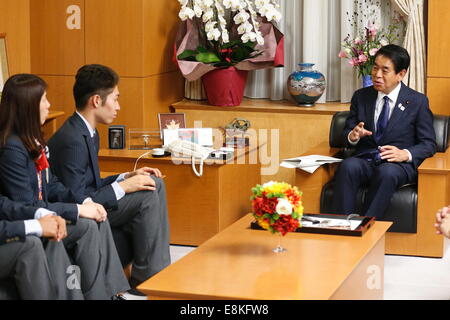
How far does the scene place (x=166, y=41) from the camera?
245 inches

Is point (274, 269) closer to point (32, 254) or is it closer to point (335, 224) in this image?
point (335, 224)

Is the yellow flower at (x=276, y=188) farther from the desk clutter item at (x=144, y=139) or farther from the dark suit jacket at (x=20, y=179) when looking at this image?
the desk clutter item at (x=144, y=139)

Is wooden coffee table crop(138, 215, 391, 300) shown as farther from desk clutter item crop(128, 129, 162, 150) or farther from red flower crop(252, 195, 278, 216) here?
desk clutter item crop(128, 129, 162, 150)

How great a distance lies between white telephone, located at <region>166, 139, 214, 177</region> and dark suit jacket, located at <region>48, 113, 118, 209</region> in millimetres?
857

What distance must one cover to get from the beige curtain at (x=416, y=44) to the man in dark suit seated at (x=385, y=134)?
0.94m

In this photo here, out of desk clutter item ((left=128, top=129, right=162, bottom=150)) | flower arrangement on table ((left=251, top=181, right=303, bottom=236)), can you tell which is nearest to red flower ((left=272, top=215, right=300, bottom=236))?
flower arrangement on table ((left=251, top=181, right=303, bottom=236))

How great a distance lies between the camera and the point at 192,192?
4688mm

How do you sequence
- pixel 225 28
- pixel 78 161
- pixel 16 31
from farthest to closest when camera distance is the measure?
pixel 225 28 < pixel 16 31 < pixel 78 161

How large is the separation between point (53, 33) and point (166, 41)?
0.83 metres

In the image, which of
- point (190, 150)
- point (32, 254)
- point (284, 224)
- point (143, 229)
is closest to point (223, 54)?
point (190, 150)

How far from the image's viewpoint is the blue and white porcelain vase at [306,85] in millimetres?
6004

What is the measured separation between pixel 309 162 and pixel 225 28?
71.0 inches

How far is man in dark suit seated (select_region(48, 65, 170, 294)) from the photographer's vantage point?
3.81 metres

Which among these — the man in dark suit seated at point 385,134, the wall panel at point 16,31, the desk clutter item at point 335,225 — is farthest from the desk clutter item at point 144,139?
the desk clutter item at point 335,225
